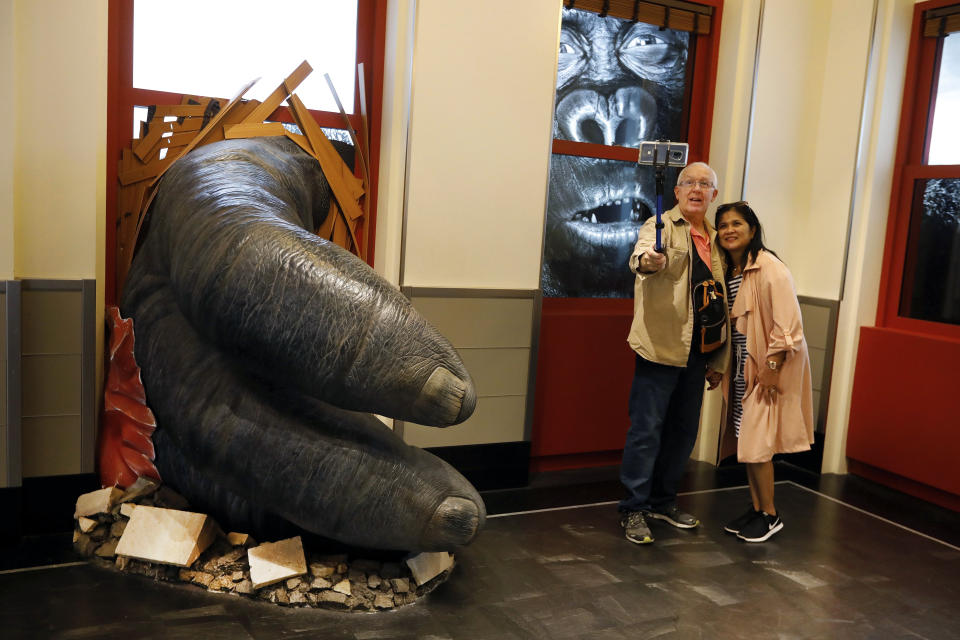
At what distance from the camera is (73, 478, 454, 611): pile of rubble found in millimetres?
2352

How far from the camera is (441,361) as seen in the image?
2.12m

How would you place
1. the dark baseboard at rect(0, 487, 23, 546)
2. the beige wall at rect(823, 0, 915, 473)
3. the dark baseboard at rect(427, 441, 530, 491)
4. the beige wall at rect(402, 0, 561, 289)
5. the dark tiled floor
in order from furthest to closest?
1. the beige wall at rect(823, 0, 915, 473)
2. the dark baseboard at rect(427, 441, 530, 491)
3. the beige wall at rect(402, 0, 561, 289)
4. the dark baseboard at rect(0, 487, 23, 546)
5. the dark tiled floor

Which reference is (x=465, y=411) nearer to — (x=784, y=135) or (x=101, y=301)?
(x=101, y=301)

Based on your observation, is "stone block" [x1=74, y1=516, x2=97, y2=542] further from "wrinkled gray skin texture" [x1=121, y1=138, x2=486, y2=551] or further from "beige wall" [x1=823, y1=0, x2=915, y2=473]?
"beige wall" [x1=823, y1=0, x2=915, y2=473]

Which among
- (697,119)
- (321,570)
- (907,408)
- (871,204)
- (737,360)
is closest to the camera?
(321,570)

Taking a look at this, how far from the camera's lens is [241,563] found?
8.06 feet

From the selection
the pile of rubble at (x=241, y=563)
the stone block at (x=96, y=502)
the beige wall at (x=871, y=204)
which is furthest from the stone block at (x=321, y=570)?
the beige wall at (x=871, y=204)

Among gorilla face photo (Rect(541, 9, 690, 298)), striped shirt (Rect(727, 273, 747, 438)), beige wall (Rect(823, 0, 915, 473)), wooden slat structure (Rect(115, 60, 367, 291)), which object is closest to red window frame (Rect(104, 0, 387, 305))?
wooden slat structure (Rect(115, 60, 367, 291))

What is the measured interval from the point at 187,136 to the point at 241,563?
1.54 meters

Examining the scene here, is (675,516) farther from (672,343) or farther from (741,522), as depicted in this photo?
(672,343)

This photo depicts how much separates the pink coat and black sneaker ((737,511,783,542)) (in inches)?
9.8

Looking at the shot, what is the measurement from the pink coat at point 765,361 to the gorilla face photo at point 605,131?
42.1 inches

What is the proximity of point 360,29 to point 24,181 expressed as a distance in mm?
1397

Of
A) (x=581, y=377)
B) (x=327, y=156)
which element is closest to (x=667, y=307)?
(x=581, y=377)
